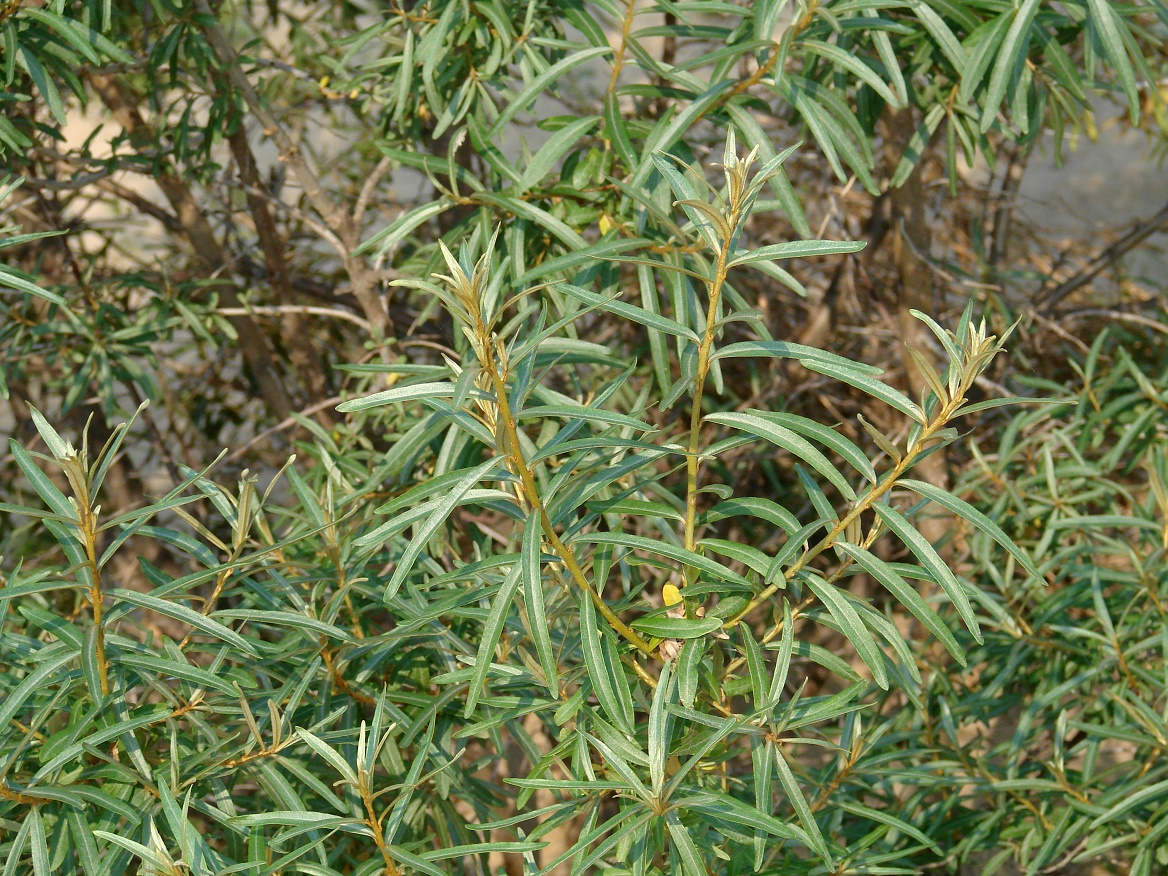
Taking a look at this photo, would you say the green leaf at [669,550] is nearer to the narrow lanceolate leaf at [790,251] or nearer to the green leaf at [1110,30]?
the narrow lanceolate leaf at [790,251]

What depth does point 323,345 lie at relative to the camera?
94.7 inches

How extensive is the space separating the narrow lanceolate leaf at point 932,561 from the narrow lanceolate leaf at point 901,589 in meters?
0.02

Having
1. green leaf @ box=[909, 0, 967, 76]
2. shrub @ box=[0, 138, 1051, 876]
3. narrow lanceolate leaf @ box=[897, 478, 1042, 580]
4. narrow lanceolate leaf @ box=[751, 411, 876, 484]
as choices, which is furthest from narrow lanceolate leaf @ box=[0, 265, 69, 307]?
green leaf @ box=[909, 0, 967, 76]

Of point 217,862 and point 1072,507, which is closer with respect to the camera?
point 217,862

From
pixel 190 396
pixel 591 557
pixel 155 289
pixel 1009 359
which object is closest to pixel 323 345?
pixel 190 396

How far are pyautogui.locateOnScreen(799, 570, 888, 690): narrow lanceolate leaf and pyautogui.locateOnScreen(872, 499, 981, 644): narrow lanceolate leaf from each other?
0.21 feet

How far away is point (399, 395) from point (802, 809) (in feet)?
1.50

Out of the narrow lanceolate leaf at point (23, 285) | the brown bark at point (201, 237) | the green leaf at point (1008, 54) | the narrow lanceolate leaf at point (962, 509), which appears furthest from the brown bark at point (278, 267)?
the narrow lanceolate leaf at point (962, 509)

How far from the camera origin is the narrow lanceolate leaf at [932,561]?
760 millimetres

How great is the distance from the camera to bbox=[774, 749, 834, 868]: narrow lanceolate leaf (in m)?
0.84

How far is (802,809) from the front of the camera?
2.82ft

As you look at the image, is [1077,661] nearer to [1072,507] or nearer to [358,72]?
[1072,507]

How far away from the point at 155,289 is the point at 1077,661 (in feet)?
5.14

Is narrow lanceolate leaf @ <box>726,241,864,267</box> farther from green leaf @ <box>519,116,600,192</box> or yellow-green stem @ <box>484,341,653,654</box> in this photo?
green leaf @ <box>519,116,600,192</box>
